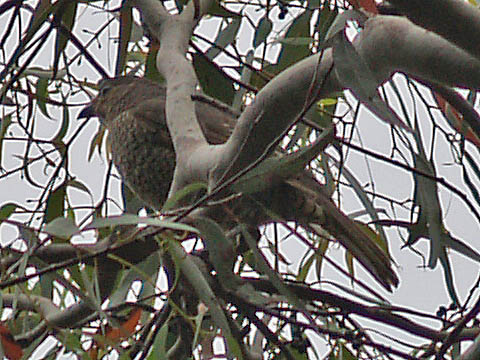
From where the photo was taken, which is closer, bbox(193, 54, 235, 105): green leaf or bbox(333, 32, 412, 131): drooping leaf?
bbox(333, 32, 412, 131): drooping leaf

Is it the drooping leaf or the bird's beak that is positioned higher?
the bird's beak

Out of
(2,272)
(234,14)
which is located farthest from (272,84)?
(234,14)

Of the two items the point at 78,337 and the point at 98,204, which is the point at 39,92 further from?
the point at 78,337

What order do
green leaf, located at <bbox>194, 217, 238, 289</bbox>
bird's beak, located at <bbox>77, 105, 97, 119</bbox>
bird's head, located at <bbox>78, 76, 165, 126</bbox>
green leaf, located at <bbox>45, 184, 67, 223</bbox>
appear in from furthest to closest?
bird's beak, located at <bbox>77, 105, 97, 119</bbox> → bird's head, located at <bbox>78, 76, 165, 126</bbox> → green leaf, located at <bbox>45, 184, 67, 223</bbox> → green leaf, located at <bbox>194, 217, 238, 289</bbox>

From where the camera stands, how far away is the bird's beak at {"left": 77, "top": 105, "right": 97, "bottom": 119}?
118 inches

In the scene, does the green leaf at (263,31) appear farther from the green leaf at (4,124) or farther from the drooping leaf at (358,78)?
the drooping leaf at (358,78)

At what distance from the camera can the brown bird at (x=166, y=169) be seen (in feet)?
7.08

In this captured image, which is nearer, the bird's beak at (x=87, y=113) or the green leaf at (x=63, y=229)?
the green leaf at (x=63, y=229)

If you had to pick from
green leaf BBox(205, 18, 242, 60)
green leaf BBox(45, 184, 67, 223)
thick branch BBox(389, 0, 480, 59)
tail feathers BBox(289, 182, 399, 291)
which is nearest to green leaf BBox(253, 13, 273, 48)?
green leaf BBox(205, 18, 242, 60)

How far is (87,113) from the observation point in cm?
303

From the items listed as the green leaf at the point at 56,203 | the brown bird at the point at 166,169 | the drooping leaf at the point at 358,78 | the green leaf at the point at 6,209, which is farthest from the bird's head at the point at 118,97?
the drooping leaf at the point at 358,78

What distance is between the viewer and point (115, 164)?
2602mm

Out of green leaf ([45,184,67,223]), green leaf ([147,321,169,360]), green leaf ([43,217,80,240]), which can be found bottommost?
green leaf ([147,321,169,360])

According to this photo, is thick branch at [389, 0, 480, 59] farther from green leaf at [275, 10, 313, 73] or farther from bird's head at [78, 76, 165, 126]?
bird's head at [78, 76, 165, 126]
